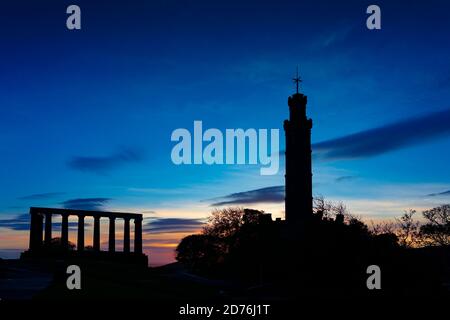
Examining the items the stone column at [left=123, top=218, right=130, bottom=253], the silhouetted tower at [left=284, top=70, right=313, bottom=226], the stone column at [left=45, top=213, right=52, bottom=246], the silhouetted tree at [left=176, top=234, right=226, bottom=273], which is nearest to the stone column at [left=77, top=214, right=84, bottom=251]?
the stone column at [left=45, top=213, right=52, bottom=246]

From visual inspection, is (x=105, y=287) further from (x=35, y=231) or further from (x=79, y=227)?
(x=79, y=227)

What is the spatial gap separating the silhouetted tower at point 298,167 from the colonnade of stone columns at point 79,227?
25669 mm

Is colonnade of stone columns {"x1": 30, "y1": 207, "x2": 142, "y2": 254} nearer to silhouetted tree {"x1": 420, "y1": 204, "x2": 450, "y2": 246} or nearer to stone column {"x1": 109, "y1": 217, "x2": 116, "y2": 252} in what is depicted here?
stone column {"x1": 109, "y1": 217, "x2": 116, "y2": 252}

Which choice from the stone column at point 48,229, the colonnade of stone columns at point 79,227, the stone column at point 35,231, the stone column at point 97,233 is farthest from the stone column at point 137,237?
the stone column at point 35,231

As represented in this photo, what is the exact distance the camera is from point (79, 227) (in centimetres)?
8481

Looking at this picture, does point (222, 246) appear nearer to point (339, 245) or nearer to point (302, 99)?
point (302, 99)

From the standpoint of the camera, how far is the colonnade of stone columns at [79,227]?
3145 inches

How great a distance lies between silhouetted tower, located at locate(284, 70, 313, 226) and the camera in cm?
9088

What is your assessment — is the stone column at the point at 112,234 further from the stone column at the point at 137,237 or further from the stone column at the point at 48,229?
the stone column at the point at 48,229

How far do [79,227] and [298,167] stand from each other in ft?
121

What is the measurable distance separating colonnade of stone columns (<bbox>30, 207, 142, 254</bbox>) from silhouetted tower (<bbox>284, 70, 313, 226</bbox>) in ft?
84.2

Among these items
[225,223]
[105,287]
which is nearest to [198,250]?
[225,223]
